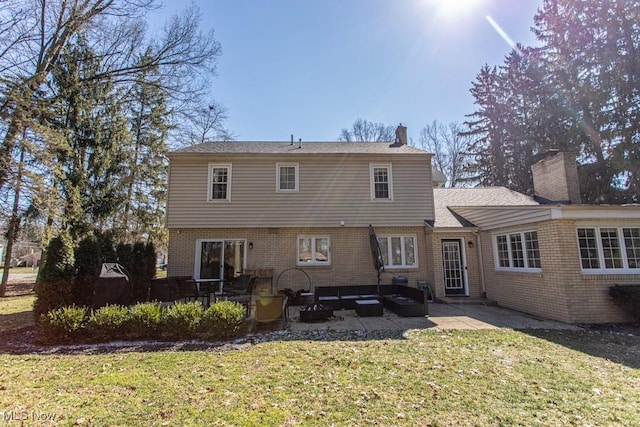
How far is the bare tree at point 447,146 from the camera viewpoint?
2922 cm

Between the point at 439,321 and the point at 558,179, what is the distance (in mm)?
8358

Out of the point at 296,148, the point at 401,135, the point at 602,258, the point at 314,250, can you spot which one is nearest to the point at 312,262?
the point at 314,250

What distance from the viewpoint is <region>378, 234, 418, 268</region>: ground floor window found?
11758 millimetres

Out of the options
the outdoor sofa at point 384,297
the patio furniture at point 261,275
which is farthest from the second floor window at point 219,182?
the outdoor sofa at point 384,297

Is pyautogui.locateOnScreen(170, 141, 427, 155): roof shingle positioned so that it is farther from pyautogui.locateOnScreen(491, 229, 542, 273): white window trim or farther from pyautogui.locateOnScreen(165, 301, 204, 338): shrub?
pyautogui.locateOnScreen(165, 301, 204, 338): shrub

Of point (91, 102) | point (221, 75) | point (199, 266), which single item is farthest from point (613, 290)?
point (91, 102)

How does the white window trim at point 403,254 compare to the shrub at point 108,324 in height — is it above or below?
above

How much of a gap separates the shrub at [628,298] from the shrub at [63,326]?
12.9m

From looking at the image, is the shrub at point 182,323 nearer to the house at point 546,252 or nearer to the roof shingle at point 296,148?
the roof shingle at point 296,148

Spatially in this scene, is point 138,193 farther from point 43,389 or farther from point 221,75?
point 43,389

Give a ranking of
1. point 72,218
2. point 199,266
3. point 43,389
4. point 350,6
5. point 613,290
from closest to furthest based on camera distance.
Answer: point 43,389
point 613,290
point 350,6
point 199,266
point 72,218

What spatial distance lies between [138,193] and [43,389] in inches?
653

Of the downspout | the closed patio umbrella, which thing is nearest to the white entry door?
the downspout

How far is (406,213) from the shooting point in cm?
1195
